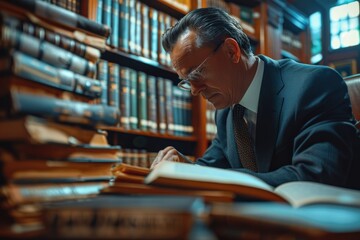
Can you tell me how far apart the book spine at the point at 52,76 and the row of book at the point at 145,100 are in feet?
3.08

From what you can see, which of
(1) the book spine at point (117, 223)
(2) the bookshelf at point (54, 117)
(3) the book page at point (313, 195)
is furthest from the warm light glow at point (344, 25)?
(1) the book spine at point (117, 223)

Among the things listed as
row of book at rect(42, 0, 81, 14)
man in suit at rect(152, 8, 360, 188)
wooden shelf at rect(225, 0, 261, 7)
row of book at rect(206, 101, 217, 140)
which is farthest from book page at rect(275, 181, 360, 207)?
wooden shelf at rect(225, 0, 261, 7)

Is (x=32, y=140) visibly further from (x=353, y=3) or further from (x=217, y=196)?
(x=353, y=3)

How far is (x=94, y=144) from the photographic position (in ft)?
2.47

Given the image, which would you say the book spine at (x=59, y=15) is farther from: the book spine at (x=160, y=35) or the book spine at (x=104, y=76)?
the book spine at (x=160, y=35)

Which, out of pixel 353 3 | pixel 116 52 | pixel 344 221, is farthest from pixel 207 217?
pixel 353 3

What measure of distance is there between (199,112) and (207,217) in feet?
5.63

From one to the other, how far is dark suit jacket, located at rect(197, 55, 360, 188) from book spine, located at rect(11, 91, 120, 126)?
0.43 metres

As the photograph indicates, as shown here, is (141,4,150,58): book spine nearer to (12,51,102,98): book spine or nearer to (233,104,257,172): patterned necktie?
(233,104,257,172): patterned necktie

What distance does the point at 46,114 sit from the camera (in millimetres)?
616

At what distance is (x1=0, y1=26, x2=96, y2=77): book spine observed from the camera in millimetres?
594

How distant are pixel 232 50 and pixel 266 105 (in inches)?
11.5

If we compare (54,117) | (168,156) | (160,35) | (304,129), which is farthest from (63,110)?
(160,35)

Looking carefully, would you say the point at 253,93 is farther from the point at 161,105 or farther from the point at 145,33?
the point at 145,33
